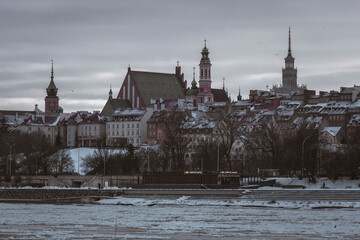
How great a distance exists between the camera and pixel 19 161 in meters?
136

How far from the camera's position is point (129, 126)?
19038 cm

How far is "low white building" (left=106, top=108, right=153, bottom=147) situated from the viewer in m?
188

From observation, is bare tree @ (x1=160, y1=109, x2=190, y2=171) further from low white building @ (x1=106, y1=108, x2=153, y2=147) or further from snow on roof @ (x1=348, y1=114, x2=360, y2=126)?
low white building @ (x1=106, y1=108, x2=153, y2=147)

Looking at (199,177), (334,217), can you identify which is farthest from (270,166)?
(334,217)

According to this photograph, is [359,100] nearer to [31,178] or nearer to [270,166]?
[270,166]

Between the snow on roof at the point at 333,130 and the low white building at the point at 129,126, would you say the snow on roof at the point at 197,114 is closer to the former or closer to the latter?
the low white building at the point at 129,126

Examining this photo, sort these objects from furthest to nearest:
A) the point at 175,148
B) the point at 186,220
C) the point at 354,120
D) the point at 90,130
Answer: the point at 90,130 < the point at 354,120 < the point at 175,148 < the point at 186,220

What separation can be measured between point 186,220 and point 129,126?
13006cm

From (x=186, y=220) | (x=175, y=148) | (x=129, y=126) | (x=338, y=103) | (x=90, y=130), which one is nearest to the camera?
(x=186, y=220)

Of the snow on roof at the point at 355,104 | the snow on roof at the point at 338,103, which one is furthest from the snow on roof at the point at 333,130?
the snow on roof at the point at 338,103

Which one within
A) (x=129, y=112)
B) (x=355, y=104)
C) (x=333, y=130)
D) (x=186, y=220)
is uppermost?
(x=355, y=104)

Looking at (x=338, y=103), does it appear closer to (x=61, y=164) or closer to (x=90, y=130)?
(x=90, y=130)

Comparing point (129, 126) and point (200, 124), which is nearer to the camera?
point (200, 124)

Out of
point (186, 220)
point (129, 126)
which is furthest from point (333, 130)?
point (186, 220)
